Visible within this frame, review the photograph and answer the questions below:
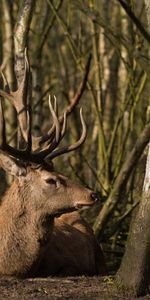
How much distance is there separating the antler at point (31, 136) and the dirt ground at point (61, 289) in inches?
42.8

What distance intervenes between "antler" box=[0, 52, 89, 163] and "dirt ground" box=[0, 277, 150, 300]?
1.09m

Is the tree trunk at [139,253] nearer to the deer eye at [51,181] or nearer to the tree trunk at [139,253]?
the tree trunk at [139,253]

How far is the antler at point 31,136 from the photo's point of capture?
8484 millimetres

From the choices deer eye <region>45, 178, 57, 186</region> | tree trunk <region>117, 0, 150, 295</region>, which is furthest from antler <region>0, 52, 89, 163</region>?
tree trunk <region>117, 0, 150, 295</region>

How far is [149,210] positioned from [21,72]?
291cm

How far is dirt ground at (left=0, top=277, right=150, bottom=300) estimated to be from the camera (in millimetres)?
7224

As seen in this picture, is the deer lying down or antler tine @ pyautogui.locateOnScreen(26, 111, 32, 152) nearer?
antler tine @ pyautogui.locateOnScreen(26, 111, 32, 152)

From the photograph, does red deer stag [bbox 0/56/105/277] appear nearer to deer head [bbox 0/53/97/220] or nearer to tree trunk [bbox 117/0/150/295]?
deer head [bbox 0/53/97/220]

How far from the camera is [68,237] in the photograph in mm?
9609

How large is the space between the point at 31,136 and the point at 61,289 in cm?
162

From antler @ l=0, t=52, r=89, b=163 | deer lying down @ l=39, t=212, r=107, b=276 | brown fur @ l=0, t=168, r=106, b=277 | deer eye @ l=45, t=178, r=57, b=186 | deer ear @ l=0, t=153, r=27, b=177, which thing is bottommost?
deer lying down @ l=39, t=212, r=107, b=276

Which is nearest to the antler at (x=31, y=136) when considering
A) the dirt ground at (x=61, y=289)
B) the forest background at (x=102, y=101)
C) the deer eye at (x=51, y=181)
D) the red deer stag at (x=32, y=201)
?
the red deer stag at (x=32, y=201)

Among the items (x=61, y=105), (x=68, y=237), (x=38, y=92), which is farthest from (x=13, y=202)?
(x=61, y=105)

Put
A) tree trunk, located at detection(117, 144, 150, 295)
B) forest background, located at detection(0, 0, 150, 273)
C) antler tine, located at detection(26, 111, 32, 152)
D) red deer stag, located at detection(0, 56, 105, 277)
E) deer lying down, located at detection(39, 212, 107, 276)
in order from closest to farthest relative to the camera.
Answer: tree trunk, located at detection(117, 144, 150, 295) → antler tine, located at detection(26, 111, 32, 152) → red deer stag, located at detection(0, 56, 105, 277) → deer lying down, located at detection(39, 212, 107, 276) → forest background, located at detection(0, 0, 150, 273)
